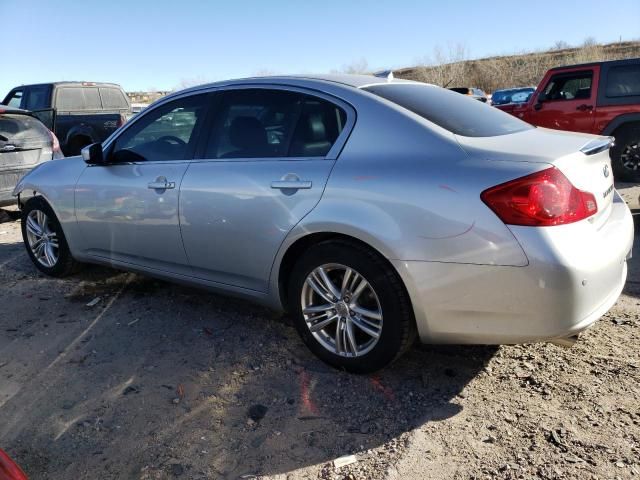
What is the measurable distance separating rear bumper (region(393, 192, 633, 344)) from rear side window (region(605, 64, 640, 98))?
678 centimetres

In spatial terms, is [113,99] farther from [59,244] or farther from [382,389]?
[382,389]

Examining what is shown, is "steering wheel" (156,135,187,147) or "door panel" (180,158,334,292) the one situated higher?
"steering wheel" (156,135,187,147)

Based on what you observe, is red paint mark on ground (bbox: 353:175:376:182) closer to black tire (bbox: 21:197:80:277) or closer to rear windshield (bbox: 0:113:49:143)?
black tire (bbox: 21:197:80:277)

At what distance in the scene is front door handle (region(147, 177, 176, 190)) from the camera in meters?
3.61

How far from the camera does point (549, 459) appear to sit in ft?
7.55

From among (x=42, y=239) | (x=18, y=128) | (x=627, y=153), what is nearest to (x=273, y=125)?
(x=42, y=239)

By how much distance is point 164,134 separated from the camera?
3.93 metres

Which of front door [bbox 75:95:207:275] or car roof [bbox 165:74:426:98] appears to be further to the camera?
front door [bbox 75:95:207:275]

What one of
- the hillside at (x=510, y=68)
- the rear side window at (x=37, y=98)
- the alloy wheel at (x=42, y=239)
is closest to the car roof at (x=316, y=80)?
the alloy wheel at (x=42, y=239)

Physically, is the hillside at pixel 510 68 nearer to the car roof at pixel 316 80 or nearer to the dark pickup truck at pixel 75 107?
the dark pickup truck at pixel 75 107

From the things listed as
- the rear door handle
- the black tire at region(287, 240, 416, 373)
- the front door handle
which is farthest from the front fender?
the black tire at region(287, 240, 416, 373)

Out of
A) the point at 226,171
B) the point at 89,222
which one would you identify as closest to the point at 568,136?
the point at 226,171

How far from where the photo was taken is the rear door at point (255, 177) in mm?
3018

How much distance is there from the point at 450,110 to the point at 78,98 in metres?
10.4
